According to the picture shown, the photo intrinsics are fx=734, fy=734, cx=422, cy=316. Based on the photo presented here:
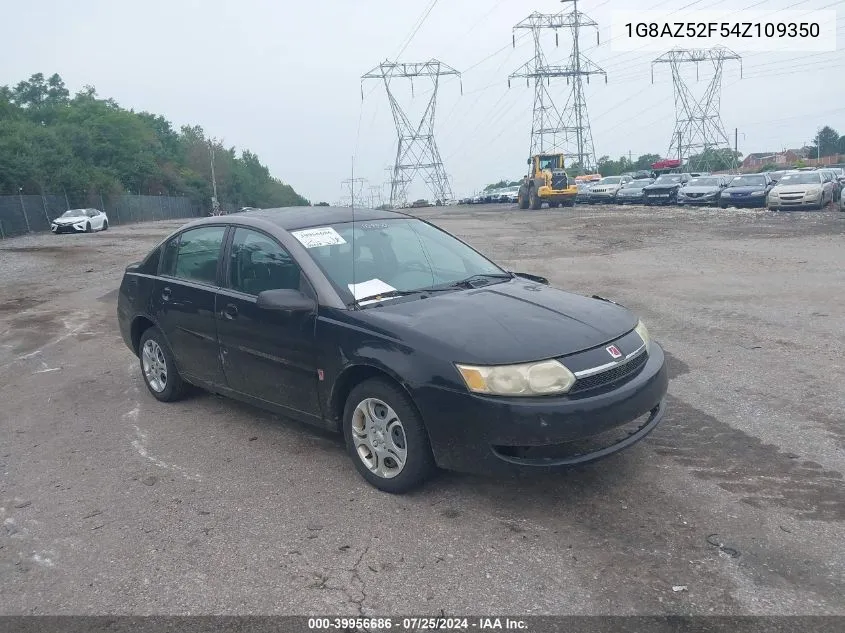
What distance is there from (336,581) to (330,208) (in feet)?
10.2

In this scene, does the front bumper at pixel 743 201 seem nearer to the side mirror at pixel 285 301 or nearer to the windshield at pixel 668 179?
the windshield at pixel 668 179

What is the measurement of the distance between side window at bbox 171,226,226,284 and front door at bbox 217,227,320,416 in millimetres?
209

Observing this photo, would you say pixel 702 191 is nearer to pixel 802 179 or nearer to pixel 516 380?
pixel 802 179

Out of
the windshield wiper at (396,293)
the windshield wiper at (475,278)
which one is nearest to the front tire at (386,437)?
the windshield wiper at (396,293)

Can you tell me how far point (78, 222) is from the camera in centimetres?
3666

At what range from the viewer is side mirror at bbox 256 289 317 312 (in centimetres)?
450

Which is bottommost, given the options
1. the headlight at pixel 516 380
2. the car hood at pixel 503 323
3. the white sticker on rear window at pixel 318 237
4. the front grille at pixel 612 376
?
the front grille at pixel 612 376

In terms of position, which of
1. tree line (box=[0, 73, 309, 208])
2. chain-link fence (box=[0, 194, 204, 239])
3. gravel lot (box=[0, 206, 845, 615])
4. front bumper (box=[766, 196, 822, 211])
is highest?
tree line (box=[0, 73, 309, 208])

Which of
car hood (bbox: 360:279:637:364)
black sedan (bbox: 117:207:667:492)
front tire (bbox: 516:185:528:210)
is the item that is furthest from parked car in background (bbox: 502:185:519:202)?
car hood (bbox: 360:279:637:364)

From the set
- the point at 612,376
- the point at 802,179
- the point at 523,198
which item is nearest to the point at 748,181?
the point at 802,179

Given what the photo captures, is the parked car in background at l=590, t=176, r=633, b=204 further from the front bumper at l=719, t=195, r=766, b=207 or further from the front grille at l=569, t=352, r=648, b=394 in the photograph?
the front grille at l=569, t=352, r=648, b=394

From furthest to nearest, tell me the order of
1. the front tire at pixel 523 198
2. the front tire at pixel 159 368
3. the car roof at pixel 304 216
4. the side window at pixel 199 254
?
the front tire at pixel 523 198, the front tire at pixel 159 368, the side window at pixel 199 254, the car roof at pixel 304 216

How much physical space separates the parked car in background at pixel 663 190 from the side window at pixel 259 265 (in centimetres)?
3271

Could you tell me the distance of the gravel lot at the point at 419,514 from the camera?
3238 millimetres
